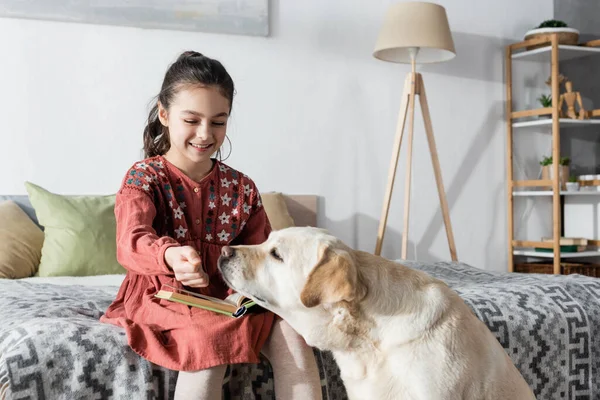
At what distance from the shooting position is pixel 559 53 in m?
4.45

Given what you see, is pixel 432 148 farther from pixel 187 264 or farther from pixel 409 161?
pixel 187 264

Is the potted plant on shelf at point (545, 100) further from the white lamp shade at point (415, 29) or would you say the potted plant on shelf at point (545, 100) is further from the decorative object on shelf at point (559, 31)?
the white lamp shade at point (415, 29)

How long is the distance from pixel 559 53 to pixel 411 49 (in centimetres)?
120

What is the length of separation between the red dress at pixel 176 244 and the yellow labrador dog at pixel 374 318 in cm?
14

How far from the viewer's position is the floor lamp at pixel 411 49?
3.69 metres

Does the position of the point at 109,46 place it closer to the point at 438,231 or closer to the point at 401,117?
the point at 401,117

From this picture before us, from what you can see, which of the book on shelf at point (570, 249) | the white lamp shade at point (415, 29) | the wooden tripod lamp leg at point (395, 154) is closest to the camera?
the white lamp shade at point (415, 29)

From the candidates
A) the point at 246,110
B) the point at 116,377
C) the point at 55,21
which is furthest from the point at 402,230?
the point at 116,377

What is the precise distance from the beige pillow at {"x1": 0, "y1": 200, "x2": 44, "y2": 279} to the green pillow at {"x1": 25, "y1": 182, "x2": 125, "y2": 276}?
0.05 m

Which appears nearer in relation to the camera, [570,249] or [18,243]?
[18,243]

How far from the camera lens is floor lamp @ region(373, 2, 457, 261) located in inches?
145

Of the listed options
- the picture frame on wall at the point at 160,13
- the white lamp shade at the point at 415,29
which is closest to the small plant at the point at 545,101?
the white lamp shade at the point at 415,29

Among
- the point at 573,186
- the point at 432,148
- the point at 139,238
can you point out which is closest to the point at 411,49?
the point at 432,148

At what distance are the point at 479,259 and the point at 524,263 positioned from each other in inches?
11.2
